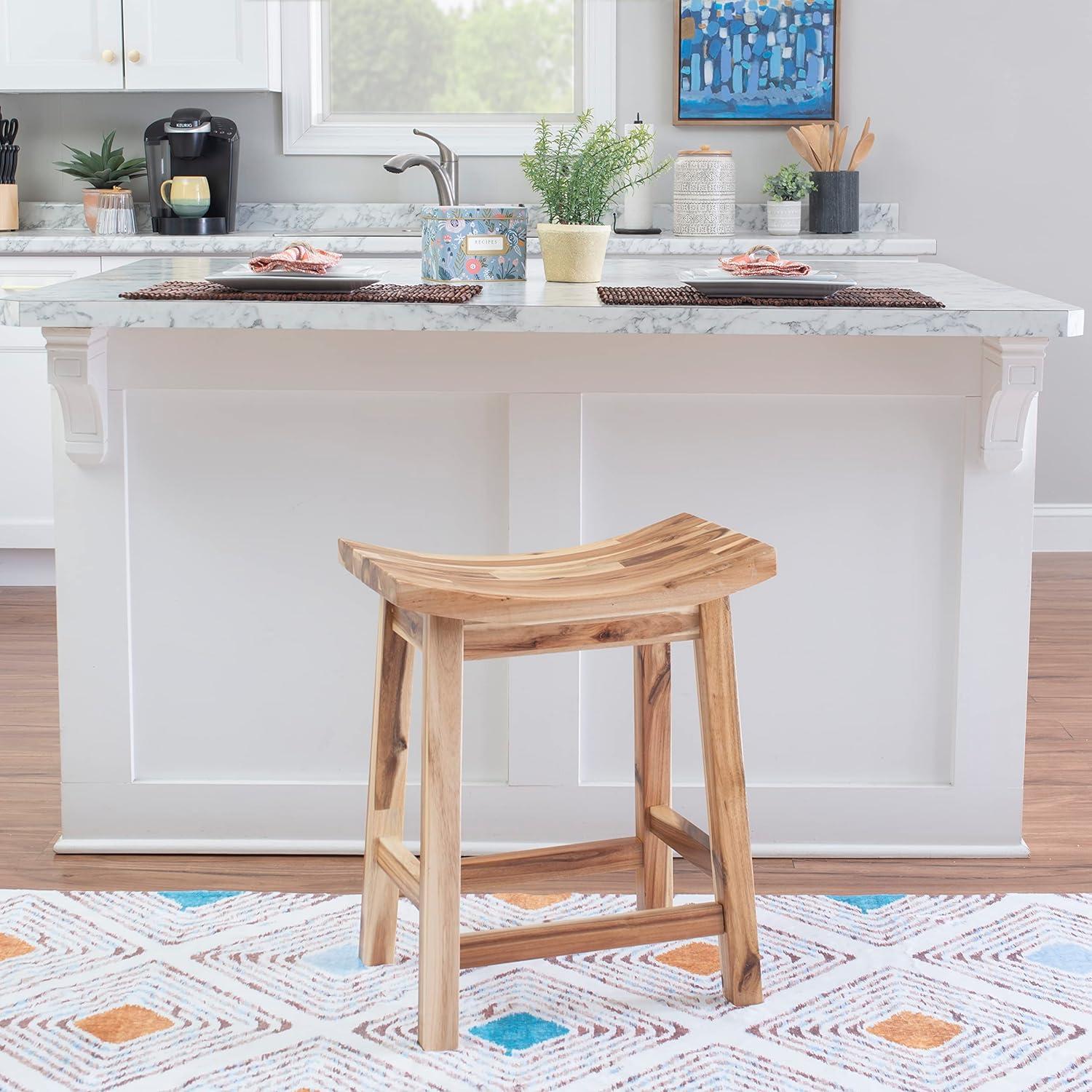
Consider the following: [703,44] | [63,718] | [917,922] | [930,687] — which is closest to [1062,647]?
[930,687]

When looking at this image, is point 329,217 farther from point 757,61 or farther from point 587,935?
point 587,935

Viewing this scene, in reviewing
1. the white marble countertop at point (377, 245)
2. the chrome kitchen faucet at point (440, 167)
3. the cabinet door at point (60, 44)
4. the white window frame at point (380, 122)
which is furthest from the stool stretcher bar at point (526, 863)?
the cabinet door at point (60, 44)

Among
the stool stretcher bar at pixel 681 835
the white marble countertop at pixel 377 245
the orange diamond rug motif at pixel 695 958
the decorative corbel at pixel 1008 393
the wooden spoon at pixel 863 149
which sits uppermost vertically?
the wooden spoon at pixel 863 149

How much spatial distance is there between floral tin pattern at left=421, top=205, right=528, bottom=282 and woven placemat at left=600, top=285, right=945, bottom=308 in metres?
0.28

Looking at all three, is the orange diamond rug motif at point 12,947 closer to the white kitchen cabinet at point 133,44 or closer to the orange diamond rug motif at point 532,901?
the orange diamond rug motif at point 532,901

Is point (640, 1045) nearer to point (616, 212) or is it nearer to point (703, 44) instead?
point (616, 212)

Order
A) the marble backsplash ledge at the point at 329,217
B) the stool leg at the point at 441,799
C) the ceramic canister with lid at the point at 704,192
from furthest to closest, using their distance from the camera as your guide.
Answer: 1. the marble backsplash ledge at the point at 329,217
2. the ceramic canister with lid at the point at 704,192
3. the stool leg at the point at 441,799

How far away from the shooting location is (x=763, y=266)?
205 centimetres

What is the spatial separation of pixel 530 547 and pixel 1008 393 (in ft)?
2.44

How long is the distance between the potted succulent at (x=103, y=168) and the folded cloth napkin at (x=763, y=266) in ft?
8.39

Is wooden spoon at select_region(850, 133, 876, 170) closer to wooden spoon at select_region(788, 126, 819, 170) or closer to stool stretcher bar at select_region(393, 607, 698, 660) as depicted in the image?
wooden spoon at select_region(788, 126, 819, 170)

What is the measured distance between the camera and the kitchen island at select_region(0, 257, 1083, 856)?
2098 millimetres

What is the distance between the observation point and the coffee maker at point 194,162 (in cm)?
394

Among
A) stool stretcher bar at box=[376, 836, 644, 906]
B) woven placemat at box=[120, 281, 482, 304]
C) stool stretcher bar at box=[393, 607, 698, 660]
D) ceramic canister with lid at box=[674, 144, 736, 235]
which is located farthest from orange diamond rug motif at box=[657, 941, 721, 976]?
ceramic canister with lid at box=[674, 144, 736, 235]
